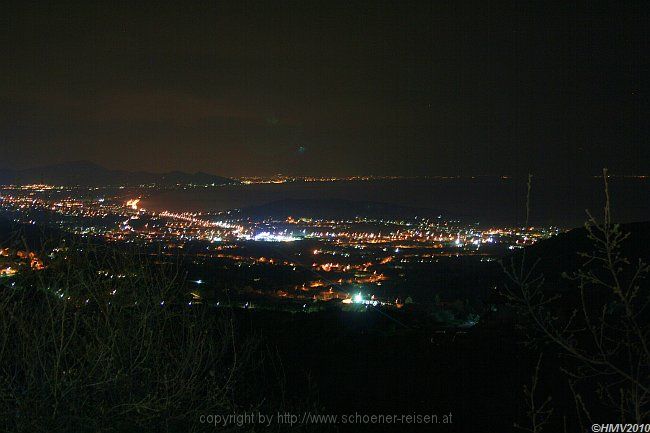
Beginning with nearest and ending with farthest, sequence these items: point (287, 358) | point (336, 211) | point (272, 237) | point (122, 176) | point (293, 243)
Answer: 1. point (287, 358)
2. point (293, 243)
3. point (272, 237)
4. point (336, 211)
5. point (122, 176)

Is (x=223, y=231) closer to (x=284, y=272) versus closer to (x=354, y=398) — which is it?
(x=284, y=272)

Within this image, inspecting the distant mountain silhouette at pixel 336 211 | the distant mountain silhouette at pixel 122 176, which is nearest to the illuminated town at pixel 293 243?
the distant mountain silhouette at pixel 336 211

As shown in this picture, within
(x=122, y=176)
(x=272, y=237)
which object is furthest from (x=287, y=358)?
(x=122, y=176)

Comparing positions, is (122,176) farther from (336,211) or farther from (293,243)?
(293,243)

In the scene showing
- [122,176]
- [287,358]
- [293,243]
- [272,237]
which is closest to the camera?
[287,358]

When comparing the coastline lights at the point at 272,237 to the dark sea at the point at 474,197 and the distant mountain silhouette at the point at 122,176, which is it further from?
the distant mountain silhouette at the point at 122,176

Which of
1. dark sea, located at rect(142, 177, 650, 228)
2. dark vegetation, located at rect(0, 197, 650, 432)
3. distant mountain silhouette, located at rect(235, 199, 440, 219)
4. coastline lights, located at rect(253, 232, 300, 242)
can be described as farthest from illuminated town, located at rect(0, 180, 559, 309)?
dark sea, located at rect(142, 177, 650, 228)

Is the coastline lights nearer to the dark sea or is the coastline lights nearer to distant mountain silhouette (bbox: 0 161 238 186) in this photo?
the dark sea
